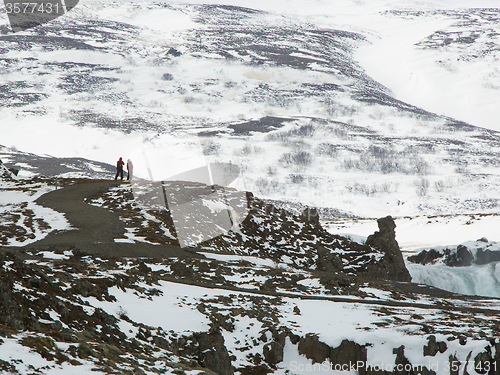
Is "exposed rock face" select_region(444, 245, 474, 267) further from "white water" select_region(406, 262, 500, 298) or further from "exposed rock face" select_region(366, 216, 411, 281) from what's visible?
"exposed rock face" select_region(366, 216, 411, 281)

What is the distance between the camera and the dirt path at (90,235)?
71.7 ft

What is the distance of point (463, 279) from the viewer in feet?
125

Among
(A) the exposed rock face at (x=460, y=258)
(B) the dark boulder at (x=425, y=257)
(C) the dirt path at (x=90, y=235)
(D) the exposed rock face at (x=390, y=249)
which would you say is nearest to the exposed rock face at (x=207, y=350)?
(C) the dirt path at (x=90, y=235)

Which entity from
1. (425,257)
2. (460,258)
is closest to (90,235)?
(460,258)

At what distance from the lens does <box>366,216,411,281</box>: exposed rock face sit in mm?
30750

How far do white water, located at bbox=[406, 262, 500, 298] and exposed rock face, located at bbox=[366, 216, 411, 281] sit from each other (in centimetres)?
621

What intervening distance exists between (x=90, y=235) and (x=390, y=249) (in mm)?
19002

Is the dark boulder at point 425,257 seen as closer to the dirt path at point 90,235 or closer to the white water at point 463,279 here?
the white water at point 463,279

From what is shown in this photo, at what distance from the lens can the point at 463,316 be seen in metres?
18.3

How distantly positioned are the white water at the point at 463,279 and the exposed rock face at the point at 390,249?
6.21 m

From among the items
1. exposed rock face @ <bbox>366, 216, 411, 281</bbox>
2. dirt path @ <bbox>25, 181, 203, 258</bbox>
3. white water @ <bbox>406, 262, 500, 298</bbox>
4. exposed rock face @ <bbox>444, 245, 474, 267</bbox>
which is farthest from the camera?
exposed rock face @ <bbox>444, 245, 474, 267</bbox>

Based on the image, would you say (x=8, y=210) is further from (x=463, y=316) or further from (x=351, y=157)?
(x=351, y=157)

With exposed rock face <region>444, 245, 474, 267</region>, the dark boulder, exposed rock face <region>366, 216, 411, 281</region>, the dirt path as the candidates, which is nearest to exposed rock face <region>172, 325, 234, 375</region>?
the dirt path

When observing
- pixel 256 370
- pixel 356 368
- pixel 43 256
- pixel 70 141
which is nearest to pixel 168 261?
pixel 43 256
